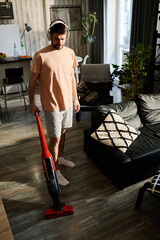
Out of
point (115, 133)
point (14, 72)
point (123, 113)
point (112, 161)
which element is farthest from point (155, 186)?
point (14, 72)

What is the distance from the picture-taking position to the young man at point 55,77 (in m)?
1.92

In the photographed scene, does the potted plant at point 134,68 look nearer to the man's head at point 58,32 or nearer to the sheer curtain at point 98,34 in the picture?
the man's head at point 58,32

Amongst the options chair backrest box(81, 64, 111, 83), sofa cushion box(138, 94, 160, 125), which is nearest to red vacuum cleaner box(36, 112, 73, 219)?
sofa cushion box(138, 94, 160, 125)

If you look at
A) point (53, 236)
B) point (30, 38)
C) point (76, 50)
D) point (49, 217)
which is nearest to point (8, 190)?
point (49, 217)

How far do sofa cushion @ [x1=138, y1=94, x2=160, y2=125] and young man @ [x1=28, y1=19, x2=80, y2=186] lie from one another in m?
1.15

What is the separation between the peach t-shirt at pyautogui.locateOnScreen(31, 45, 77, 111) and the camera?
1934 millimetres

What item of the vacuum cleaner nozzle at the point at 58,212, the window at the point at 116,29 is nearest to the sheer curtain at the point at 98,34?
the window at the point at 116,29

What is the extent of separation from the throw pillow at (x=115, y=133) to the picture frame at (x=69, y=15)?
465 centimetres

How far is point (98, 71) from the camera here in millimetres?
4309

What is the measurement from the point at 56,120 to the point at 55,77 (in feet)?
1.33

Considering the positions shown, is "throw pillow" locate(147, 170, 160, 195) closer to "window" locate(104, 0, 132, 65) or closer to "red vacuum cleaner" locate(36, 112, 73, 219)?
"red vacuum cleaner" locate(36, 112, 73, 219)

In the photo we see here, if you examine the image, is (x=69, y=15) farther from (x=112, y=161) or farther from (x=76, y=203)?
(x=76, y=203)

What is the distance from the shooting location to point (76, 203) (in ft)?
7.20

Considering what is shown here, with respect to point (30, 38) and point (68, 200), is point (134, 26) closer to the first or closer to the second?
point (30, 38)
